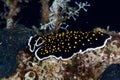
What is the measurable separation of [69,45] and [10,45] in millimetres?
1138

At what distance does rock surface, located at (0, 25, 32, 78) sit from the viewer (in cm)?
469

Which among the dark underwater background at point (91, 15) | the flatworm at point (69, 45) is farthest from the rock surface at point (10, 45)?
the dark underwater background at point (91, 15)

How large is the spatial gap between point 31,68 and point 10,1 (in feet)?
5.92

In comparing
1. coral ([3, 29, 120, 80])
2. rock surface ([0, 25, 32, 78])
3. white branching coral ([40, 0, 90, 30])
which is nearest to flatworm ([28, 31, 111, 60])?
coral ([3, 29, 120, 80])

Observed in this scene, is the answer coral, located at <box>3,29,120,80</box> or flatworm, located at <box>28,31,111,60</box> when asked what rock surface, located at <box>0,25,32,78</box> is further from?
flatworm, located at <box>28,31,111,60</box>

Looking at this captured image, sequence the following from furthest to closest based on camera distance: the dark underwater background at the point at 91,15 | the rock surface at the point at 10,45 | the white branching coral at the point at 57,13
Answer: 1. the dark underwater background at the point at 91,15
2. the white branching coral at the point at 57,13
3. the rock surface at the point at 10,45

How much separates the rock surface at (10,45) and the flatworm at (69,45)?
38 centimetres

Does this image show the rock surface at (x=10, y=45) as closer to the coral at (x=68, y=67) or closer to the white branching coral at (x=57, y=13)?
the coral at (x=68, y=67)

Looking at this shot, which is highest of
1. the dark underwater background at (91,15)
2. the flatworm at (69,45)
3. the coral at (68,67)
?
the dark underwater background at (91,15)

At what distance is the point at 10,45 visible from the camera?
5082 millimetres

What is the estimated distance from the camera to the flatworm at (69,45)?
15.5ft

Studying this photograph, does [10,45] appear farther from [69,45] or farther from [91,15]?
[91,15]

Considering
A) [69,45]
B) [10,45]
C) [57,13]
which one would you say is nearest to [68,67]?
[69,45]

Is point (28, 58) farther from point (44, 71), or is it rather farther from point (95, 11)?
point (95, 11)
